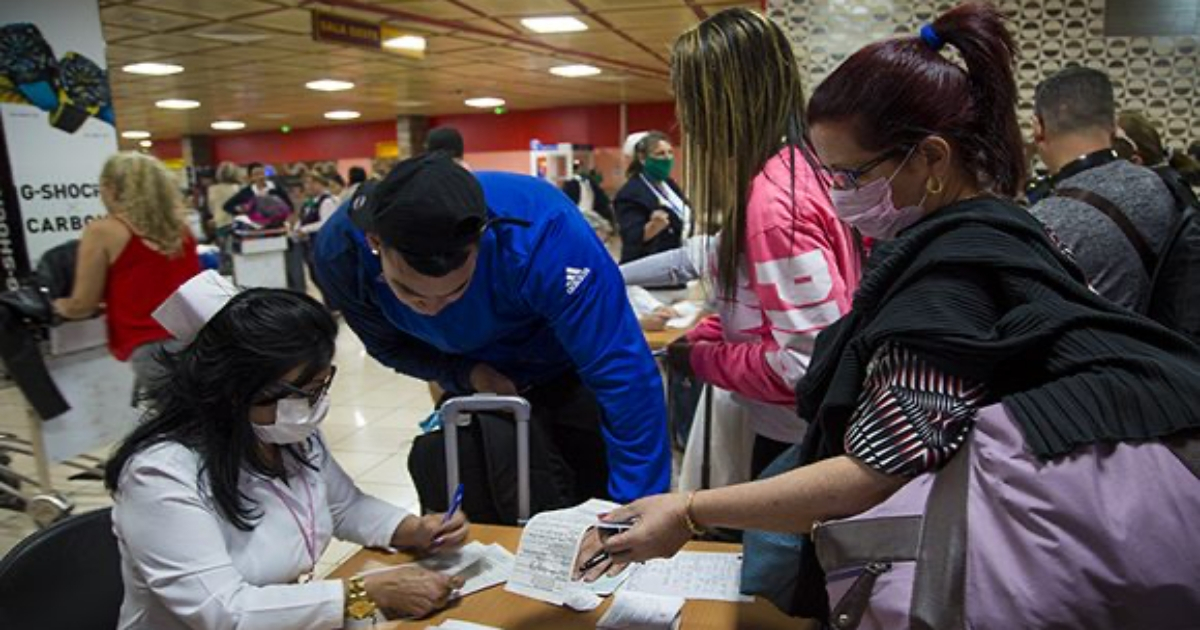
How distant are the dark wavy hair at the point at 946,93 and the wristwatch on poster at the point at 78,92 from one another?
458 cm

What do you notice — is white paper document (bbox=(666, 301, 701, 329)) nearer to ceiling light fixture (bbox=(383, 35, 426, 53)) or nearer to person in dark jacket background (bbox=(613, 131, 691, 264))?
person in dark jacket background (bbox=(613, 131, 691, 264))

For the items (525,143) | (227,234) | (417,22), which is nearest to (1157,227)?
(417,22)

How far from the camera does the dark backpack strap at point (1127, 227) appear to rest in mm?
2141

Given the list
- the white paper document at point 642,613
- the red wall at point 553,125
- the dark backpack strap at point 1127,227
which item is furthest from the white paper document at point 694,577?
the red wall at point 553,125

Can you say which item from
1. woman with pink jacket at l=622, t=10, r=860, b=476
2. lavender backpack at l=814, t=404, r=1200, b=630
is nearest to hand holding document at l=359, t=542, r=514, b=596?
woman with pink jacket at l=622, t=10, r=860, b=476

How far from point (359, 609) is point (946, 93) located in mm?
1222

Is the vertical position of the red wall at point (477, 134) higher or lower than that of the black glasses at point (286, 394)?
higher

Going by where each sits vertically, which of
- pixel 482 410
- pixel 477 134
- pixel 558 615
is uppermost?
pixel 477 134

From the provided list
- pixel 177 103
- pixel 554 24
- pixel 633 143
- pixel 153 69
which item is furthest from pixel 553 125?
pixel 633 143

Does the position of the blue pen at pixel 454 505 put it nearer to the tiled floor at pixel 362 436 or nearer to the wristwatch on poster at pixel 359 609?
the wristwatch on poster at pixel 359 609

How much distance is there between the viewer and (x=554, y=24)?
22.4 ft

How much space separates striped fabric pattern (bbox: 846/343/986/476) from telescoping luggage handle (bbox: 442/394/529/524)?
0.86 m

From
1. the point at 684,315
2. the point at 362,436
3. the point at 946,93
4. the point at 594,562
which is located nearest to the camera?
the point at 946,93

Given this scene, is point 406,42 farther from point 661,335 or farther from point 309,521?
point 309,521
